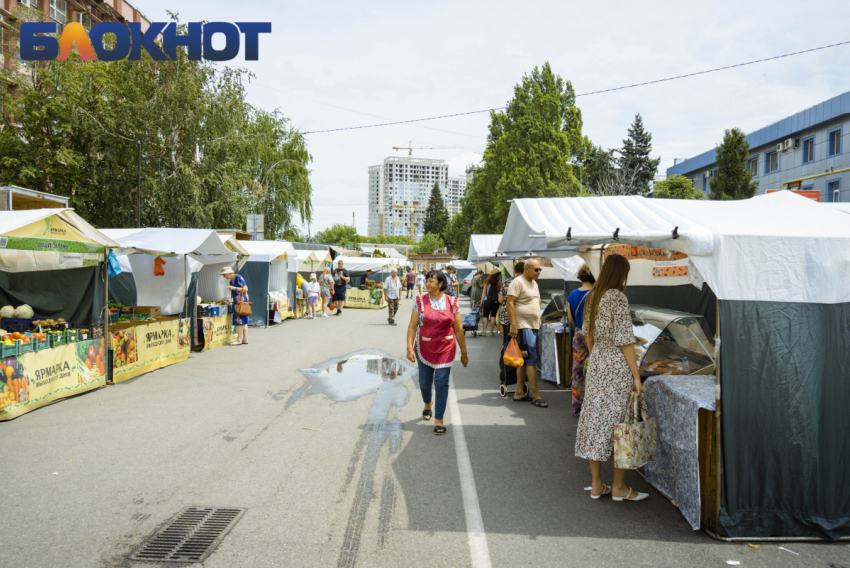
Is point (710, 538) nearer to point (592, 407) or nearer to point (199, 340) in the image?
point (592, 407)

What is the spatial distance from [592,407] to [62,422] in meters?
6.14

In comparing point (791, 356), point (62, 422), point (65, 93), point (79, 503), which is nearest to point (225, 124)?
point (65, 93)

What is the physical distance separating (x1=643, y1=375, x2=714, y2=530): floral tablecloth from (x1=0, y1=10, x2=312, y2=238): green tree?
24015 millimetres

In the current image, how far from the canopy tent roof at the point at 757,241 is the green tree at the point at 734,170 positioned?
29.1 meters

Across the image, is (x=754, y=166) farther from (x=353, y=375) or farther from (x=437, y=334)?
(x=437, y=334)

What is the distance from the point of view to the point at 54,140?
26172 mm

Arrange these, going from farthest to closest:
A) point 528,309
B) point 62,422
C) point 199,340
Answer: point 199,340
point 528,309
point 62,422

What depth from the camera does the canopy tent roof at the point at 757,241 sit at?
400 cm

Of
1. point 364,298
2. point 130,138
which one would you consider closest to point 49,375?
point 364,298

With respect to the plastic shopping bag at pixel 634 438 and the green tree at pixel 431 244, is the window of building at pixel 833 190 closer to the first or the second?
the plastic shopping bag at pixel 634 438

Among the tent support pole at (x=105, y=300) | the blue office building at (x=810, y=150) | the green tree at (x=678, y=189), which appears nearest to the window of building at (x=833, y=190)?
the blue office building at (x=810, y=150)

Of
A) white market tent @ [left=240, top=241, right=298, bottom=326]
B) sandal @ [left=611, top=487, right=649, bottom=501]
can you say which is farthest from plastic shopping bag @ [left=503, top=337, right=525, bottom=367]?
white market tent @ [left=240, top=241, right=298, bottom=326]

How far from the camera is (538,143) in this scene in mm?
33469

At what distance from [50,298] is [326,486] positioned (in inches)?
310
